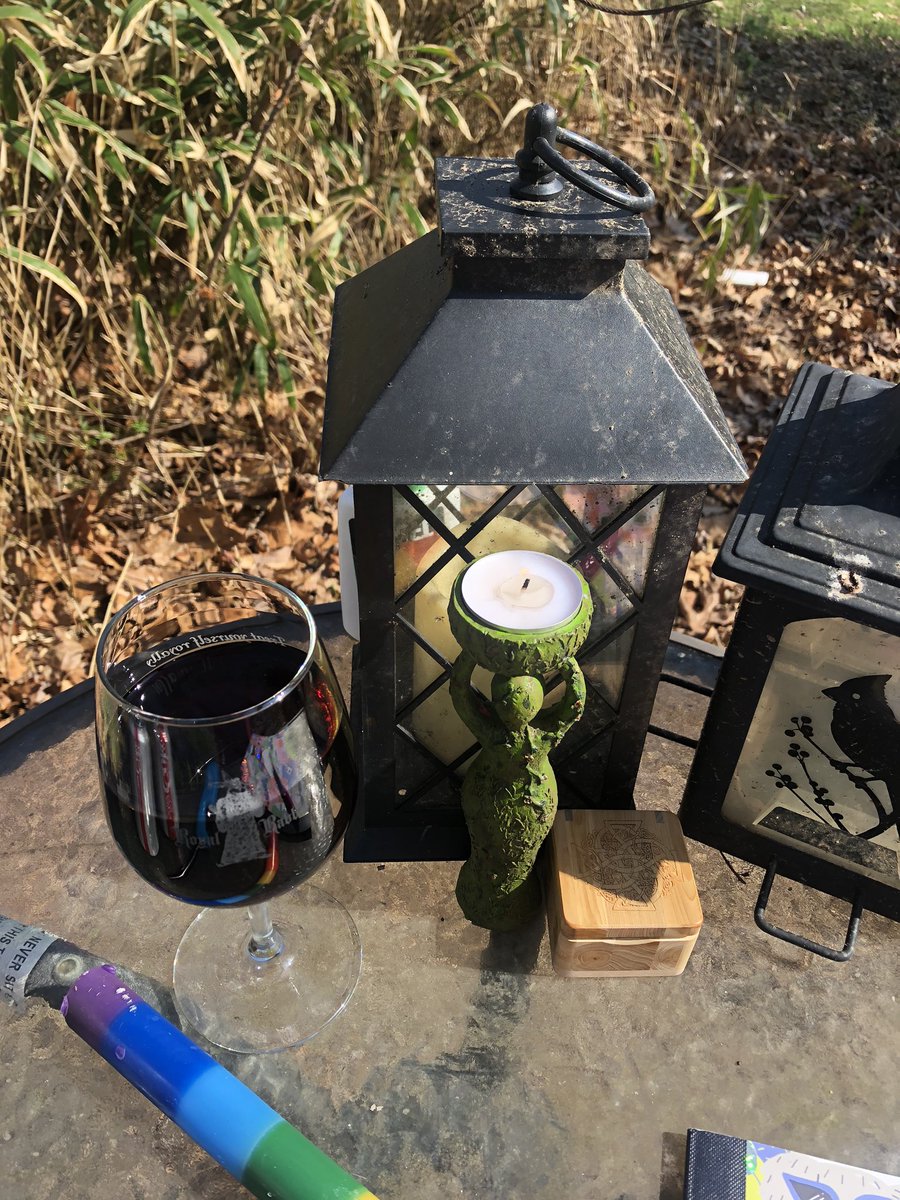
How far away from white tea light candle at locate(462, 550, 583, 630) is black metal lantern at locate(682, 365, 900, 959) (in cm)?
11

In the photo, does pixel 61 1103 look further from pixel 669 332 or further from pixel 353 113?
pixel 353 113

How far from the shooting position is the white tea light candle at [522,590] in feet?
2.15

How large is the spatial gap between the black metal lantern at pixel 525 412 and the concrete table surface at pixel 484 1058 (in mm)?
262

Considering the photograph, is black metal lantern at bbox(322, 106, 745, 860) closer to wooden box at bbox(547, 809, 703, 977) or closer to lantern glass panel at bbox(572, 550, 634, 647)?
lantern glass panel at bbox(572, 550, 634, 647)

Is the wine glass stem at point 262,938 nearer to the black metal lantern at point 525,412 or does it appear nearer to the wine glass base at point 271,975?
the wine glass base at point 271,975

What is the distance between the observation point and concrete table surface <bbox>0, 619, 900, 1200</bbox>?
2.24 ft

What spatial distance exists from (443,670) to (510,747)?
4.1 inches

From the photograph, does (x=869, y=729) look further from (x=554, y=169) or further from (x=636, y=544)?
(x=554, y=169)

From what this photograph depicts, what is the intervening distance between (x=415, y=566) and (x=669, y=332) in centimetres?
26

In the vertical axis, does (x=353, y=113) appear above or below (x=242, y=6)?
below

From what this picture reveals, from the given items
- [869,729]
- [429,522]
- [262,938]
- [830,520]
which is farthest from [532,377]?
[262,938]

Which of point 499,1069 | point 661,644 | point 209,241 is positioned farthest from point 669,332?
point 209,241

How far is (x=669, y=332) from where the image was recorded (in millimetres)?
708

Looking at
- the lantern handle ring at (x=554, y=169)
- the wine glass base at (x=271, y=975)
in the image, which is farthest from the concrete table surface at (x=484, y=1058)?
the lantern handle ring at (x=554, y=169)
